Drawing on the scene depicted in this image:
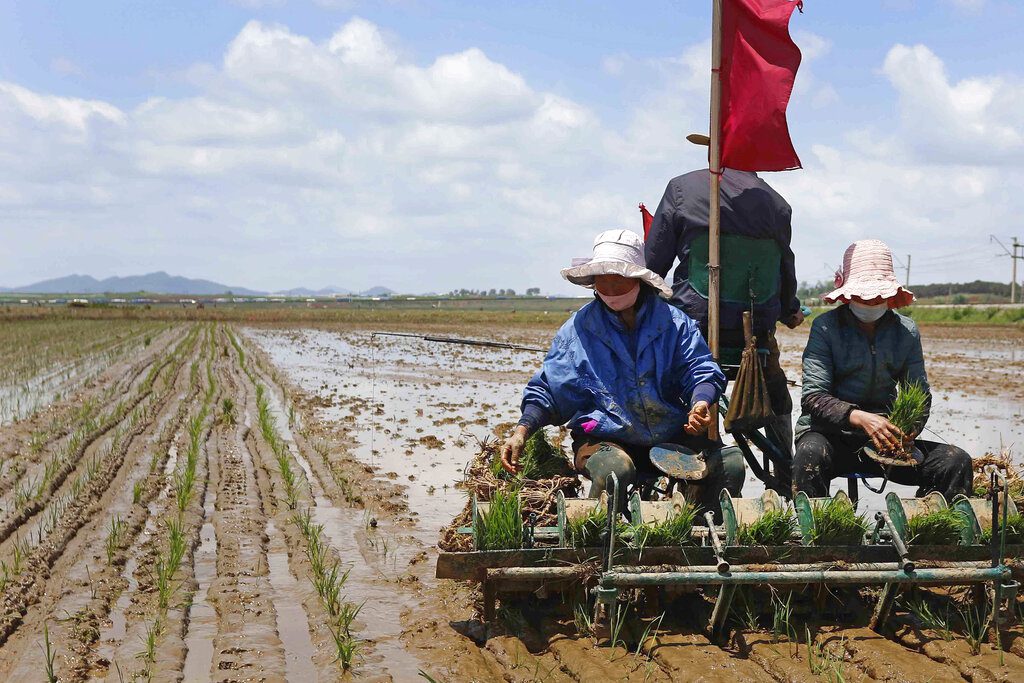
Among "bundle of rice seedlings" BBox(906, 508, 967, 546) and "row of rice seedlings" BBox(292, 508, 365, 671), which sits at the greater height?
"bundle of rice seedlings" BBox(906, 508, 967, 546)

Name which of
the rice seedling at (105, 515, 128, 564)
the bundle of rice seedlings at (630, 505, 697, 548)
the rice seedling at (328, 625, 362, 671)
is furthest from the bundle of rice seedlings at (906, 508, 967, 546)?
the rice seedling at (105, 515, 128, 564)

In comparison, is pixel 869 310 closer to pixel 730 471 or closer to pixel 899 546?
pixel 730 471

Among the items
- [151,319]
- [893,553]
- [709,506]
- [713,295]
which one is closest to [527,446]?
[709,506]

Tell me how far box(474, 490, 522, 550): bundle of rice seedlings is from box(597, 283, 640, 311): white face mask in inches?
43.3

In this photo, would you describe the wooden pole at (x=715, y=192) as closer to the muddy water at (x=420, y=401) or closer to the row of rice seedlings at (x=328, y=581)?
the row of rice seedlings at (x=328, y=581)

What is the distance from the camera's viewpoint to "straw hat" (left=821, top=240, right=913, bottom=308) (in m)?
4.28

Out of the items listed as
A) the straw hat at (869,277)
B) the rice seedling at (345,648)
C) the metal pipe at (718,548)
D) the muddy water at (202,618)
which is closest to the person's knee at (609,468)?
Result: the metal pipe at (718,548)

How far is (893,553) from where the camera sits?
3.51 m

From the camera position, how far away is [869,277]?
4.36 metres

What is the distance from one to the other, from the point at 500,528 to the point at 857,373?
1.96 m

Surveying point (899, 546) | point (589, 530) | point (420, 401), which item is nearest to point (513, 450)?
point (589, 530)

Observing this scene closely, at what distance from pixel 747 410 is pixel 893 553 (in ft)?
3.49

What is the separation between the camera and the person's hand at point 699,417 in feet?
12.8

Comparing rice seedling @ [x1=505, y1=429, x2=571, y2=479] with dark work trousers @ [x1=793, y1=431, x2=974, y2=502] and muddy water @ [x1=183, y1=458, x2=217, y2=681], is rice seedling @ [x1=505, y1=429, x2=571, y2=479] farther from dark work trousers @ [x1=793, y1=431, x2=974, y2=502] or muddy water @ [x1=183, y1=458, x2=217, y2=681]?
muddy water @ [x1=183, y1=458, x2=217, y2=681]
